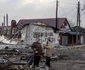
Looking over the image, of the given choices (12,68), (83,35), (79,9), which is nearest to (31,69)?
(12,68)

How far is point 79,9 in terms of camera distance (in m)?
65.3

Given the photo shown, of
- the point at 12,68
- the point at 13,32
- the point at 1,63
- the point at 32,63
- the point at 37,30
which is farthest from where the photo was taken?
the point at 13,32

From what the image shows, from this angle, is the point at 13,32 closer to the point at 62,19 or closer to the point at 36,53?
the point at 62,19

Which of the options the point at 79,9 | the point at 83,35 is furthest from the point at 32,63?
the point at 83,35

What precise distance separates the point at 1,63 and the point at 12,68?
3.74ft

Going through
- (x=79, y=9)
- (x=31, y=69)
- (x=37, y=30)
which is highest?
(x=79, y=9)

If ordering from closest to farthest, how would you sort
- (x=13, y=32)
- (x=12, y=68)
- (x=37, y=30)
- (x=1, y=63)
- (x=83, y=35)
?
(x=12, y=68) → (x=1, y=63) → (x=37, y=30) → (x=13, y=32) → (x=83, y=35)

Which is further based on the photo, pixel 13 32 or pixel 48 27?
pixel 13 32

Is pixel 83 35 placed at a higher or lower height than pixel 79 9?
lower

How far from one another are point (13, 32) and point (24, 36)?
5.78 metres

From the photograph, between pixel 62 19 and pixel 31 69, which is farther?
pixel 62 19

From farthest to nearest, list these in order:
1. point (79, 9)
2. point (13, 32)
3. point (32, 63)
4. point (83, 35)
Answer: point (83, 35) → point (79, 9) → point (13, 32) → point (32, 63)

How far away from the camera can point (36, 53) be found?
14.8 m

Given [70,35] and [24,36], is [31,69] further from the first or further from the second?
[70,35]
